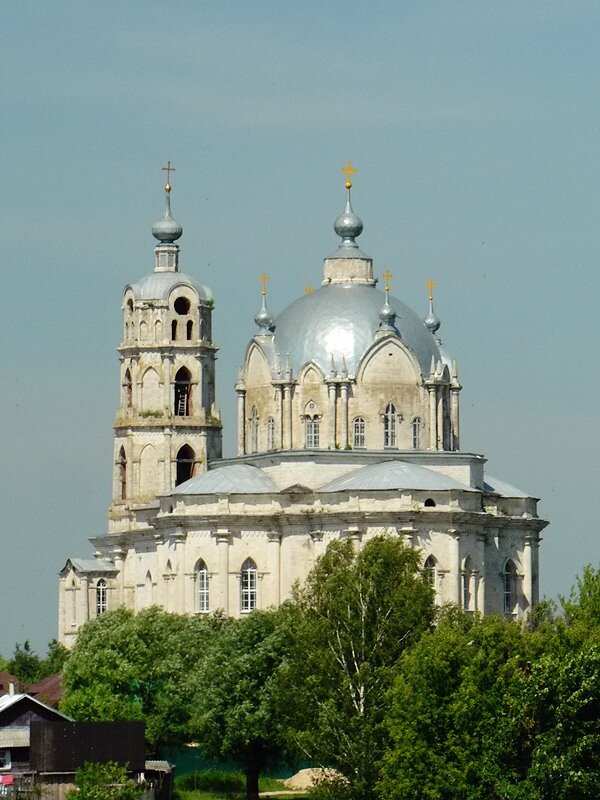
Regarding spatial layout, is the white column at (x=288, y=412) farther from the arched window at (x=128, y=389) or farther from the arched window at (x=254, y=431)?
the arched window at (x=128, y=389)

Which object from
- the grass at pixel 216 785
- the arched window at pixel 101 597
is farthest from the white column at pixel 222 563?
the arched window at pixel 101 597

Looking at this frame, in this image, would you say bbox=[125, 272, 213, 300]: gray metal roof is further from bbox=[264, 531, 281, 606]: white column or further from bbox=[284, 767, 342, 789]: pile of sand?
bbox=[284, 767, 342, 789]: pile of sand

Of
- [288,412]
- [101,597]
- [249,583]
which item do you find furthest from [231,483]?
[101,597]

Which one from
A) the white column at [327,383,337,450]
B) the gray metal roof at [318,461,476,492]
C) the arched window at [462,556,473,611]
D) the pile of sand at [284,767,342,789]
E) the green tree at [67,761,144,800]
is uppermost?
the white column at [327,383,337,450]

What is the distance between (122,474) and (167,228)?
9.89 m

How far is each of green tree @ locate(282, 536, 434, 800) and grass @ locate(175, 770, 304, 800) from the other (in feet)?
21.7

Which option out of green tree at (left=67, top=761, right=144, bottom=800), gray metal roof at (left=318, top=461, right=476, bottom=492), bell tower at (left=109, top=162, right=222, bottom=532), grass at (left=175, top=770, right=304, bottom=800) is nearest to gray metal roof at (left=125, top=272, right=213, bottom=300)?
bell tower at (left=109, top=162, right=222, bottom=532)

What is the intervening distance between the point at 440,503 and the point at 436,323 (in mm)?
16576

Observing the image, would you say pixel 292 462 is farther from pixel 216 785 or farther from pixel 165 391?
pixel 216 785

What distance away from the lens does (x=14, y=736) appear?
9362 cm

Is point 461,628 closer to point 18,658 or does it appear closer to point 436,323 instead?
point 436,323

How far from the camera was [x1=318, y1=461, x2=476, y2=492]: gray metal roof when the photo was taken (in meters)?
→ 118

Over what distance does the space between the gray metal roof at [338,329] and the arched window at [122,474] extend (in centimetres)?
922

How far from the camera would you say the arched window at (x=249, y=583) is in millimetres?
120750
